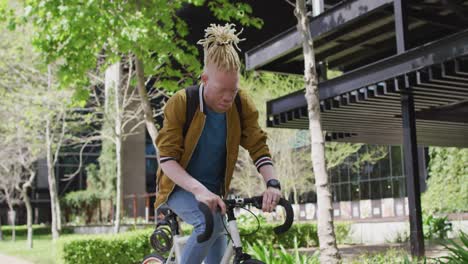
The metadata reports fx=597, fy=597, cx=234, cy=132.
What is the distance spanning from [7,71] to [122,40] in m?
10.2

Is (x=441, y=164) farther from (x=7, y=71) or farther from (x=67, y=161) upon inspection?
(x=67, y=161)

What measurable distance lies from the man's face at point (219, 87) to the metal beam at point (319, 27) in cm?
837

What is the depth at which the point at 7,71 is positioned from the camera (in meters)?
18.7

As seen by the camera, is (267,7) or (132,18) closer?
(132,18)

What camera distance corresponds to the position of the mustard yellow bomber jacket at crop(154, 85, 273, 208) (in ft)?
10.3

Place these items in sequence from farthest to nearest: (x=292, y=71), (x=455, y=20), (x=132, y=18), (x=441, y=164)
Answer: (x=441, y=164) < (x=292, y=71) < (x=455, y=20) < (x=132, y=18)

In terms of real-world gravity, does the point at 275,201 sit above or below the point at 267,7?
below

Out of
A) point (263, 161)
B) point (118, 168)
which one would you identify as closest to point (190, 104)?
point (263, 161)

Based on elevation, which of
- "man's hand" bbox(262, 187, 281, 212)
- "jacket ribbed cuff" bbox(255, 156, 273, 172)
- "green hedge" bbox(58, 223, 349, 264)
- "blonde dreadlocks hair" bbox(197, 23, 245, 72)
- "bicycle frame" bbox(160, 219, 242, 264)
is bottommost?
"green hedge" bbox(58, 223, 349, 264)

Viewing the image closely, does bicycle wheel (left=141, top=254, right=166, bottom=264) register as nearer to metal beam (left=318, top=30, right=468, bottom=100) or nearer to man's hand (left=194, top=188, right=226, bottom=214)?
man's hand (left=194, top=188, right=226, bottom=214)

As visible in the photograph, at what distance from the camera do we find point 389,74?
10.1 meters

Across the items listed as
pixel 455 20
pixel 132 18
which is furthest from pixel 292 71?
pixel 132 18

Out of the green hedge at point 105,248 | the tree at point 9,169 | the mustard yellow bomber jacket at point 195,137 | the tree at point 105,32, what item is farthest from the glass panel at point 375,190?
the mustard yellow bomber jacket at point 195,137

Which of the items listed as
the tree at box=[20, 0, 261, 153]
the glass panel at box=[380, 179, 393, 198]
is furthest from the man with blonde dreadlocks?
the glass panel at box=[380, 179, 393, 198]
